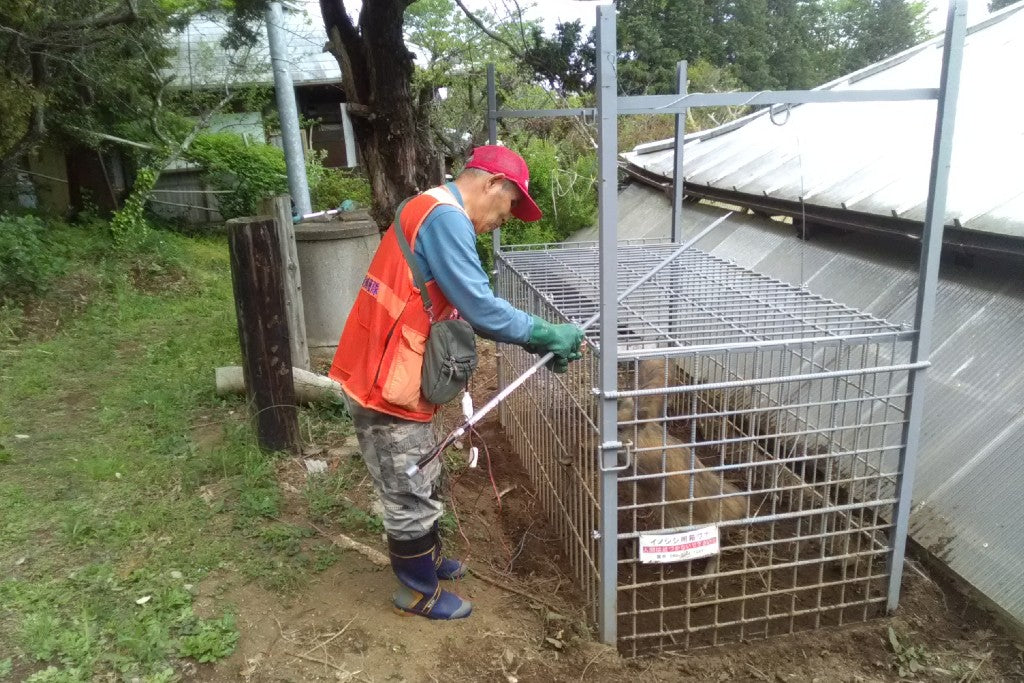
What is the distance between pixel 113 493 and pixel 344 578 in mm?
1577

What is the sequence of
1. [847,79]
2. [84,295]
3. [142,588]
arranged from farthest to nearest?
[84,295] < [847,79] < [142,588]

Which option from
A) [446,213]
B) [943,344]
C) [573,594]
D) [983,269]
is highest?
[446,213]

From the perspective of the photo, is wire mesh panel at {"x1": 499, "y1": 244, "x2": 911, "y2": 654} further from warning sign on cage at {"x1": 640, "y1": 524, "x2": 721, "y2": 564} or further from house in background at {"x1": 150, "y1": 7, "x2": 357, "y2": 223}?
house in background at {"x1": 150, "y1": 7, "x2": 357, "y2": 223}

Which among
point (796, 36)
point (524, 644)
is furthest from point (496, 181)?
point (796, 36)

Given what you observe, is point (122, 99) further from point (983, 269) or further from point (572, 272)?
point (983, 269)

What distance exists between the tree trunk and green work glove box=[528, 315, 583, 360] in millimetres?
A: 2791

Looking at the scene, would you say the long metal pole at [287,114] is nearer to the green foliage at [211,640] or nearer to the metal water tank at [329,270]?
the metal water tank at [329,270]

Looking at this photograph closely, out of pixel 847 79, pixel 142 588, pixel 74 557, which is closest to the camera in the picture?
pixel 142 588

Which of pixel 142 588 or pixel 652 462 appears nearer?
pixel 142 588

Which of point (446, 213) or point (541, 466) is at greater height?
point (446, 213)

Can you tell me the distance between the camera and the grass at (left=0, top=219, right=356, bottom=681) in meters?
2.87

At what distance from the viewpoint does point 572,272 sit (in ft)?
13.7

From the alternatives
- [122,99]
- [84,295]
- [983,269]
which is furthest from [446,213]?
[122,99]

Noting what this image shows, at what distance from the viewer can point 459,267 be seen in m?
2.66
